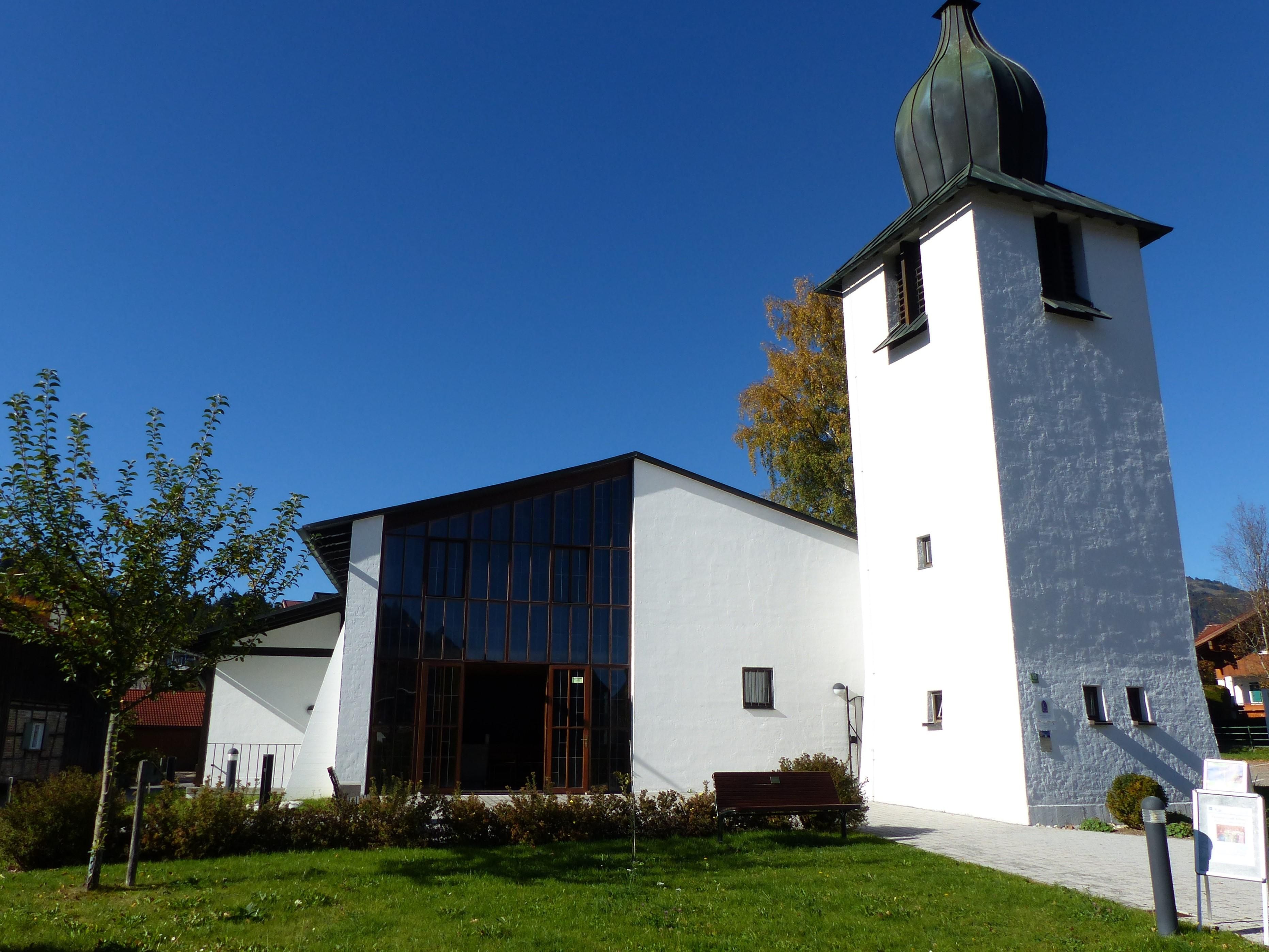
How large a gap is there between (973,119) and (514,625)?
1395cm

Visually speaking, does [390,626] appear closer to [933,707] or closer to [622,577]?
[622,577]

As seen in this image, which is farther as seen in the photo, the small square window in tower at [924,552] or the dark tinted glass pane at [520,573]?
the dark tinted glass pane at [520,573]

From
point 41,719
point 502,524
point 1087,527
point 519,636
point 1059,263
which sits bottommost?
point 41,719

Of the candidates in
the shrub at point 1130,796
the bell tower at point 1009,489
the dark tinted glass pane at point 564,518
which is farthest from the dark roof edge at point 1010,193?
the shrub at point 1130,796

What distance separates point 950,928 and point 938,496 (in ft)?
36.4

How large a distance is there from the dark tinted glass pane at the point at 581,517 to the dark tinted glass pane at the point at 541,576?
669 mm

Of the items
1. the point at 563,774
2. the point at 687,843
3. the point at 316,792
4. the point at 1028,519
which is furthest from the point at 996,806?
the point at 316,792

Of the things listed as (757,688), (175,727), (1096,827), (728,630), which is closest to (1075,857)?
(1096,827)

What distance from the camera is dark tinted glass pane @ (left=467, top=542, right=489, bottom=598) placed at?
61.0 feet

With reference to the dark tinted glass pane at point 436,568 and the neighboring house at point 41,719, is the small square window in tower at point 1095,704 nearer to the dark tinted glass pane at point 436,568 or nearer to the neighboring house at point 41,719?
the dark tinted glass pane at point 436,568

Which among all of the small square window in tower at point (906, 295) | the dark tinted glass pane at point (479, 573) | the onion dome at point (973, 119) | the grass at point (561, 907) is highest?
the onion dome at point (973, 119)

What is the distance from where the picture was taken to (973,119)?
1962 centimetres

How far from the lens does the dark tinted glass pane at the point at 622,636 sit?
19.2 metres

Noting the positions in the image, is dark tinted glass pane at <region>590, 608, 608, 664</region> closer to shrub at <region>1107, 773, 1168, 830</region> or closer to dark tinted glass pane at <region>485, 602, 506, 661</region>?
dark tinted glass pane at <region>485, 602, 506, 661</region>
